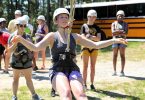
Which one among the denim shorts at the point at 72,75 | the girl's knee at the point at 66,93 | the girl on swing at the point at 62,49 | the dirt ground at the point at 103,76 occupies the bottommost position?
the dirt ground at the point at 103,76

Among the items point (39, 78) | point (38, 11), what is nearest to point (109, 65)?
point (39, 78)

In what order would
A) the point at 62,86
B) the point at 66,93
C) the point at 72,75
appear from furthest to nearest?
the point at 72,75
the point at 62,86
the point at 66,93

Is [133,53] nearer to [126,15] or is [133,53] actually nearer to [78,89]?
[126,15]

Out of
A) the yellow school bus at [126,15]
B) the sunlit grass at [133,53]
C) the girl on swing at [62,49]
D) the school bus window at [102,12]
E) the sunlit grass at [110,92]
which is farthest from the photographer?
the school bus window at [102,12]

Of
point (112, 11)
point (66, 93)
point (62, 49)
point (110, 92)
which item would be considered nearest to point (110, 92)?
point (110, 92)

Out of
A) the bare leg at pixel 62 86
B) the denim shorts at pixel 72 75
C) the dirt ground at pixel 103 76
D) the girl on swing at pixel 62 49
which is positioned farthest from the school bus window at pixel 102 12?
the bare leg at pixel 62 86

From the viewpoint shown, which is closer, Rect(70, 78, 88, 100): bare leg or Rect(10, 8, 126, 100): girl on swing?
Rect(70, 78, 88, 100): bare leg

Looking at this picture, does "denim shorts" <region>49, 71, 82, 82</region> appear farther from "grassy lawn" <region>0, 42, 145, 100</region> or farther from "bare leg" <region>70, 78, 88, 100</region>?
"grassy lawn" <region>0, 42, 145, 100</region>

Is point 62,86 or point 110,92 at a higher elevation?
point 62,86

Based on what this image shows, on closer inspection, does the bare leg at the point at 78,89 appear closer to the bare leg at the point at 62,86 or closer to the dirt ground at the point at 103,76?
the bare leg at the point at 62,86

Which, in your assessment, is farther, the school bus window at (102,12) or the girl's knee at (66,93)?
the school bus window at (102,12)

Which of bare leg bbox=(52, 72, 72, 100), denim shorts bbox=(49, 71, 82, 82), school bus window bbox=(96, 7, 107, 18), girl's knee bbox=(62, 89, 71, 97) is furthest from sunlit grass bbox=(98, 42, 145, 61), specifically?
girl's knee bbox=(62, 89, 71, 97)

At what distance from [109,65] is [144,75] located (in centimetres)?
255

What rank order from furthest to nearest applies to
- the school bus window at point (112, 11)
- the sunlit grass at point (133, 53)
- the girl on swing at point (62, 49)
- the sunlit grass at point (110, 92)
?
the school bus window at point (112, 11) < the sunlit grass at point (133, 53) < the sunlit grass at point (110, 92) < the girl on swing at point (62, 49)
